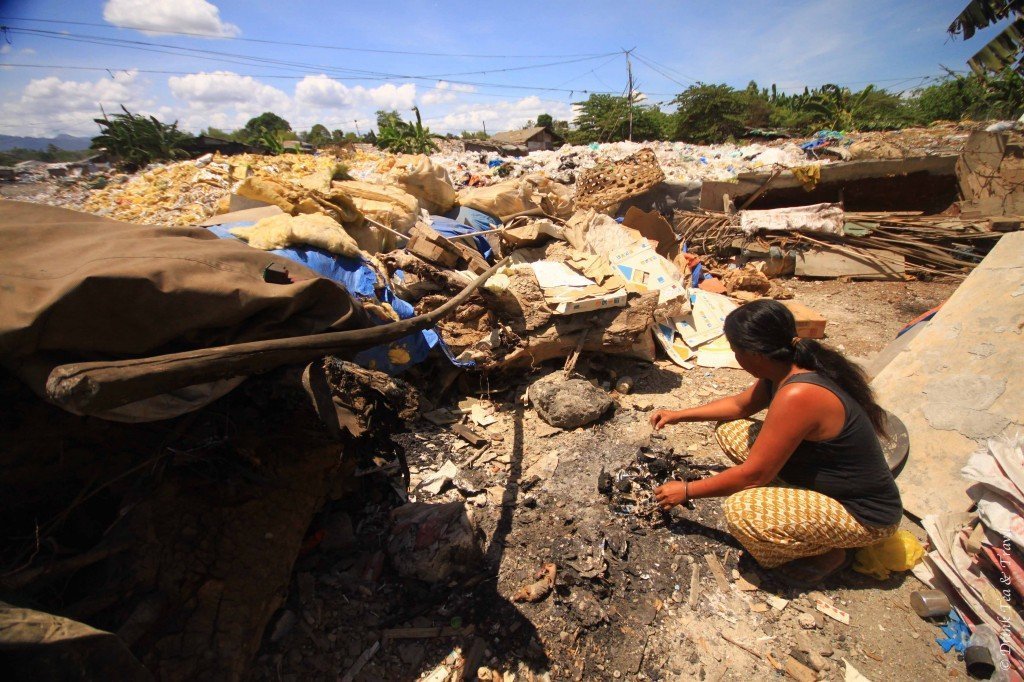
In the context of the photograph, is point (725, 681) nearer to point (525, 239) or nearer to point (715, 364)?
point (715, 364)

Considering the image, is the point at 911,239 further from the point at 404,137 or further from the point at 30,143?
the point at 30,143

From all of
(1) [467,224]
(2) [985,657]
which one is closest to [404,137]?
(1) [467,224]

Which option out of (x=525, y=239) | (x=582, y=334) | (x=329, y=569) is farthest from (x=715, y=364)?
(x=329, y=569)

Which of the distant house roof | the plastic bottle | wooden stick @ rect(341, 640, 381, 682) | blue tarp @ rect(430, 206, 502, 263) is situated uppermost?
the distant house roof

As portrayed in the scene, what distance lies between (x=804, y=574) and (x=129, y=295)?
3.02m

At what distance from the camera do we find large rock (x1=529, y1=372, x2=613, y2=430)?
3352 mm

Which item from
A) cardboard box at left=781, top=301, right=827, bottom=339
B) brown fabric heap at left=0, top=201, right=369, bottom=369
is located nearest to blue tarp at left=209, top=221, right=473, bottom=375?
brown fabric heap at left=0, top=201, right=369, bottom=369

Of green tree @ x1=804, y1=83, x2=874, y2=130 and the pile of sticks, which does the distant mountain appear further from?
green tree @ x1=804, y1=83, x2=874, y2=130

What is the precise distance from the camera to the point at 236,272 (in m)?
1.42

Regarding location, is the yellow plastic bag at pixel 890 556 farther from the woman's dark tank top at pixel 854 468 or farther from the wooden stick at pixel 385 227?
the wooden stick at pixel 385 227

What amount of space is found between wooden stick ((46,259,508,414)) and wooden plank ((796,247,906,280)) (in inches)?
295

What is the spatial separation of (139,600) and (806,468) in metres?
2.74

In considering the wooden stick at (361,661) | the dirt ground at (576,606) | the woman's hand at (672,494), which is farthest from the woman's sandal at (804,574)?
the wooden stick at (361,661)

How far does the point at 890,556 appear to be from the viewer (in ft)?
7.18
